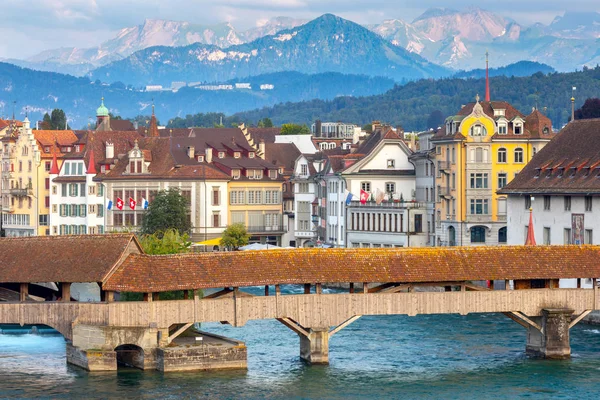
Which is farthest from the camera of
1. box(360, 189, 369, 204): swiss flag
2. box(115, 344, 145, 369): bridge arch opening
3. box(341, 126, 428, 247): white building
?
box(360, 189, 369, 204): swiss flag

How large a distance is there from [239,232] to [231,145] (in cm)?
1550

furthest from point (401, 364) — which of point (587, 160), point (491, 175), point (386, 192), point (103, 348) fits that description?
point (386, 192)

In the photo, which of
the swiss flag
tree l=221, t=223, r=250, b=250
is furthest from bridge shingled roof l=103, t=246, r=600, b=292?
tree l=221, t=223, r=250, b=250

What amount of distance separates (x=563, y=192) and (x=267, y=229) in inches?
1798

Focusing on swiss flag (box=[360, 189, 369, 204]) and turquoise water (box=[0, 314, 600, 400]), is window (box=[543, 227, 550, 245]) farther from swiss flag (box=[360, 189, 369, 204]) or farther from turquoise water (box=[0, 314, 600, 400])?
swiss flag (box=[360, 189, 369, 204])

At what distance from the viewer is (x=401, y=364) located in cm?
5931

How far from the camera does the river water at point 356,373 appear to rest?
52.4 meters

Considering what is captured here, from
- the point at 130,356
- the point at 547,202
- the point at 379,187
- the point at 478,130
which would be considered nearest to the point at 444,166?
the point at 478,130

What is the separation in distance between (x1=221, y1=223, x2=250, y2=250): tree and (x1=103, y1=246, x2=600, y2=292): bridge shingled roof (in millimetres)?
52693

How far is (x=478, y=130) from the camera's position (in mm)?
99375

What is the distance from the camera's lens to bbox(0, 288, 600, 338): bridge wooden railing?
5528 centimetres

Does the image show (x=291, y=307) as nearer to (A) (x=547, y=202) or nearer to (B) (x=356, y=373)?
(B) (x=356, y=373)

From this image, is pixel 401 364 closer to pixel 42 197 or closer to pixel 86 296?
pixel 86 296

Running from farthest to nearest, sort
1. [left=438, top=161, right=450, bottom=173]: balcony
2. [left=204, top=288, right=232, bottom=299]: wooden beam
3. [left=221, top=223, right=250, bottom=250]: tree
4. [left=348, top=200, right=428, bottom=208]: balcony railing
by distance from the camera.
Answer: [left=221, top=223, right=250, bottom=250]: tree, [left=348, top=200, right=428, bottom=208]: balcony railing, [left=438, top=161, right=450, bottom=173]: balcony, [left=204, top=288, right=232, bottom=299]: wooden beam
